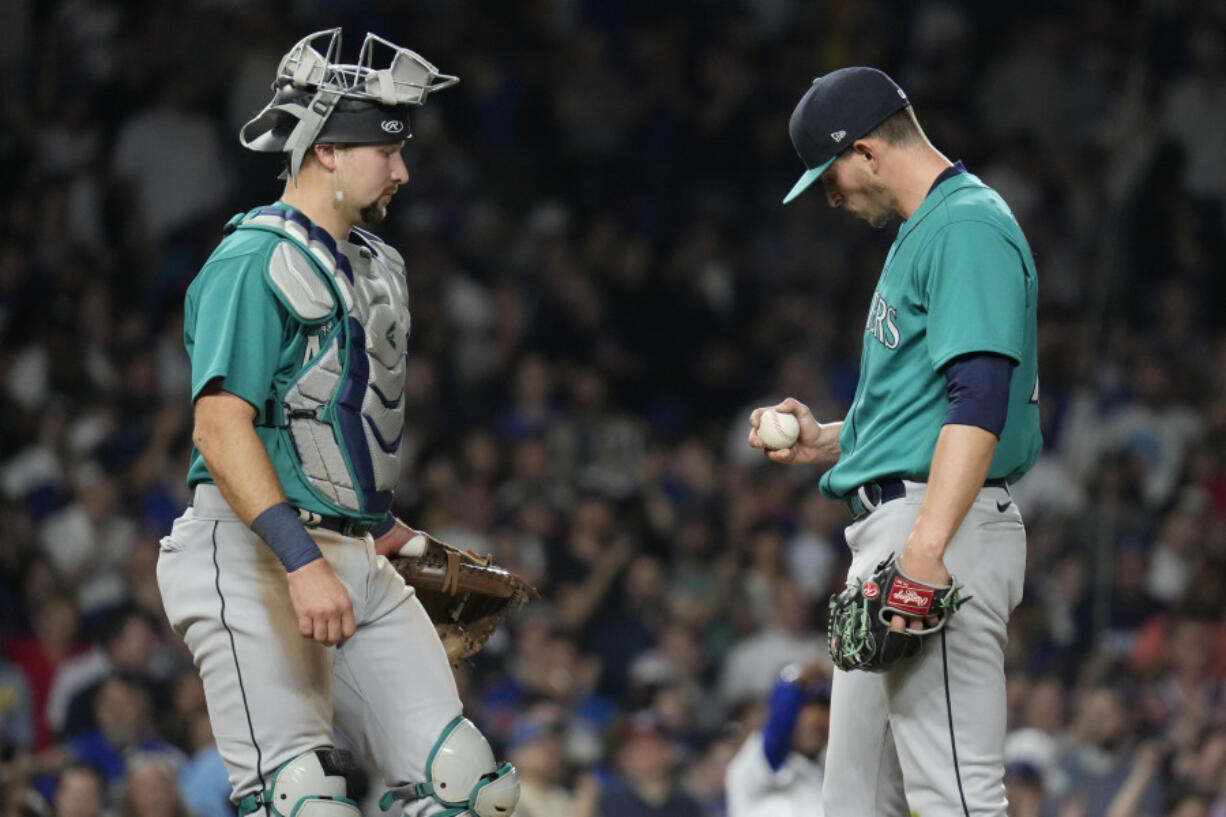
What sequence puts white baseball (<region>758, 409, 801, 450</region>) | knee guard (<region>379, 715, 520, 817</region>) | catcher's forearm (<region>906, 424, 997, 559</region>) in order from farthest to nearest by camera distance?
white baseball (<region>758, 409, 801, 450</region>) < knee guard (<region>379, 715, 520, 817</region>) < catcher's forearm (<region>906, 424, 997, 559</region>)

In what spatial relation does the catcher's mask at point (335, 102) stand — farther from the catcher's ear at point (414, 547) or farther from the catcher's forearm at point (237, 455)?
the catcher's ear at point (414, 547)

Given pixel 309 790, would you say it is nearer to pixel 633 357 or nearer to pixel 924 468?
pixel 924 468

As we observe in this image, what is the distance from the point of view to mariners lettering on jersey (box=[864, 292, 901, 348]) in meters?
3.87

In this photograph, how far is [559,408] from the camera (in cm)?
1067

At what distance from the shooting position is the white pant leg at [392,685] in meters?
3.93

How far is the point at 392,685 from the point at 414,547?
1.68 ft

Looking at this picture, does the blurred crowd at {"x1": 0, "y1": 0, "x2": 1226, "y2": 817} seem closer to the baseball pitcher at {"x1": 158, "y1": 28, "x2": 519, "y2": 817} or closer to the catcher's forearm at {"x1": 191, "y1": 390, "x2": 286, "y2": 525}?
the baseball pitcher at {"x1": 158, "y1": 28, "x2": 519, "y2": 817}

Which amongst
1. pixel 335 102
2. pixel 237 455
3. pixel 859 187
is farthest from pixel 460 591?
pixel 859 187

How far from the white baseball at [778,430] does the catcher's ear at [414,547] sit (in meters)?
0.85

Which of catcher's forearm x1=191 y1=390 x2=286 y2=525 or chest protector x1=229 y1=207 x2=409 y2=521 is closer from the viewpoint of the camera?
catcher's forearm x1=191 y1=390 x2=286 y2=525

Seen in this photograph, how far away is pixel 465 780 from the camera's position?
12.7 feet

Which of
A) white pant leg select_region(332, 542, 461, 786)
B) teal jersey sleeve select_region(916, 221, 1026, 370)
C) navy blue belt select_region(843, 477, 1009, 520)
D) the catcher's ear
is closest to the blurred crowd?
the catcher's ear

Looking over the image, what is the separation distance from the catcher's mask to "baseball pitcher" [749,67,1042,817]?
874mm

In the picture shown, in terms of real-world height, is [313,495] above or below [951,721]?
above
